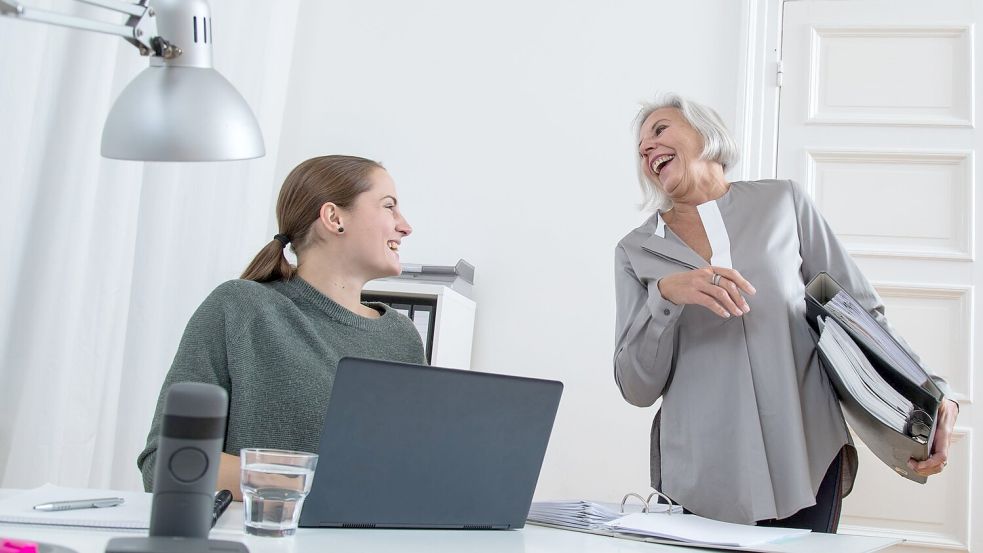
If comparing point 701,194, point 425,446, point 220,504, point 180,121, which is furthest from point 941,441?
point 180,121

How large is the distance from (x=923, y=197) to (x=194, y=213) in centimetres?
204

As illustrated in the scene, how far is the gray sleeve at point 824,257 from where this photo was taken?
181cm

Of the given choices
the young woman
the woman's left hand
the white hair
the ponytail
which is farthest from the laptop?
the white hair

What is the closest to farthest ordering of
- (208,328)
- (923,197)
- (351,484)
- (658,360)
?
(351,484) < (208,328) < (658,360) < (923,197)

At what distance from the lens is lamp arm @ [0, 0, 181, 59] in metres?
0.91

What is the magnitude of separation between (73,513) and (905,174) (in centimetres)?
240

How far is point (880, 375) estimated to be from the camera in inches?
62.4

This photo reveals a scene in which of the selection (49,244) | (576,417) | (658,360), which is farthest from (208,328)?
(576,417)

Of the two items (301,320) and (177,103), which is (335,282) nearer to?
(301,320)

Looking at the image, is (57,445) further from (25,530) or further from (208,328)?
(25,530)

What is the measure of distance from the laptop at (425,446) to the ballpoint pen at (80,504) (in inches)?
9.3

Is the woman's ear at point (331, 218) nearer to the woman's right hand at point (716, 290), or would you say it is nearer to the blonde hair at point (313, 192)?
the blonde hair at point (313, 192)

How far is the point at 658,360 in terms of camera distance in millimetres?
1760

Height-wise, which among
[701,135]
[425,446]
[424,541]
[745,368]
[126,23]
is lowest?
[424,541]
